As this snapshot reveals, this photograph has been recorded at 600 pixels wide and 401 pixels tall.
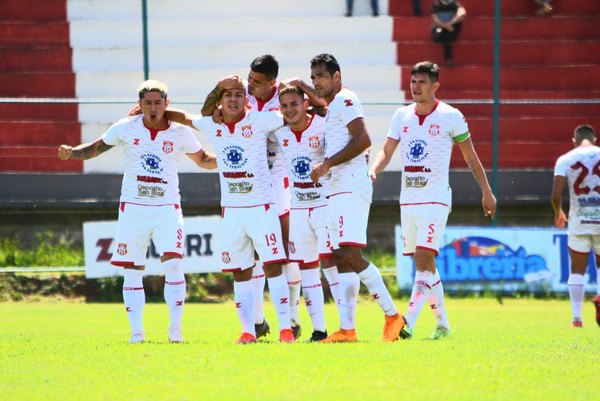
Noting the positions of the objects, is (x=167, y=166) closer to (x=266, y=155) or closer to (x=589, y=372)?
(x=266, y=155)

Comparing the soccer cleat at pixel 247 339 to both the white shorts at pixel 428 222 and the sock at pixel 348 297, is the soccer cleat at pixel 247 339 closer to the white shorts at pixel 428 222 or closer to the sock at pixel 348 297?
the sock at pixel 348 297

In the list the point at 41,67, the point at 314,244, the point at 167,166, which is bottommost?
the point at 314,244

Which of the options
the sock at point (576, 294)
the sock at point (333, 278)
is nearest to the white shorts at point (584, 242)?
the sock at point (576, 294)

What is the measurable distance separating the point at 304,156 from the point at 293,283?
1436 millimetres

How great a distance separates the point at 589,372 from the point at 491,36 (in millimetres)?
14335

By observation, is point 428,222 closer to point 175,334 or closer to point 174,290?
point 174,290

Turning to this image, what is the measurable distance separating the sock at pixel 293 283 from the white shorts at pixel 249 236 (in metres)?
0.98

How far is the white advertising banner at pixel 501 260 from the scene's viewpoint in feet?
55.4

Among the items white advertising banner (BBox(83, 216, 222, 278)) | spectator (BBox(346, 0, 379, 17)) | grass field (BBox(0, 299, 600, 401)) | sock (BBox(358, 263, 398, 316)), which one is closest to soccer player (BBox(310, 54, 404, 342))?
sock (BBox(358, 263, 398, 316))

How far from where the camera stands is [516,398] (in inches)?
275

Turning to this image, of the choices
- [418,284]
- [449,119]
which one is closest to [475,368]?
[418,284]

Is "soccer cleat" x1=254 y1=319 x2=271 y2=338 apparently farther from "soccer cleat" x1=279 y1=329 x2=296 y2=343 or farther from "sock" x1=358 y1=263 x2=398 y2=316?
"sock" x1=358 y1=263 x2=398 y2=316

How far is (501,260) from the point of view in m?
17.0

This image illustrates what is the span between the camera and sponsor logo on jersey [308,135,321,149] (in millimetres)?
9828
